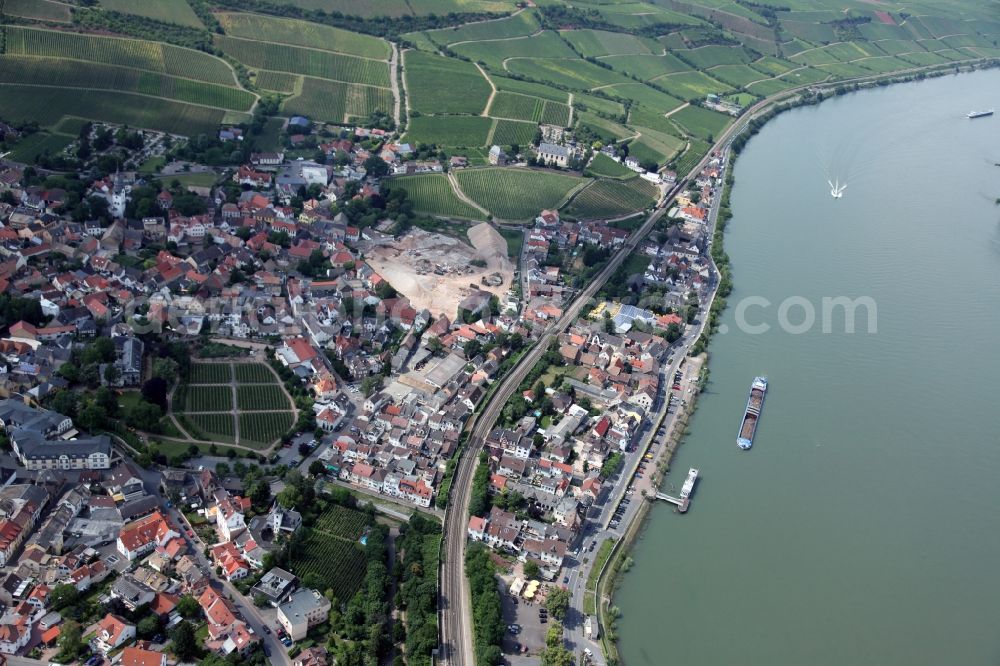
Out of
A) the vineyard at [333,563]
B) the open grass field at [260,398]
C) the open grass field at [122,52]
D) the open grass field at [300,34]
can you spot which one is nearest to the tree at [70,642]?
the vineyard at [333,563]

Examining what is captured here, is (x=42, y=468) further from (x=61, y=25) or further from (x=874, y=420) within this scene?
(x=61, y=25)

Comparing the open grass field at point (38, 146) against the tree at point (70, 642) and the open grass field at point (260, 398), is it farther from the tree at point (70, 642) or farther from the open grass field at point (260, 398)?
the tree at point (70, 642)

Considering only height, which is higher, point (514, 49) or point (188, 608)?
point (514, 49)

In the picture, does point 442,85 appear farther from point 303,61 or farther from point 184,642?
point 184,642

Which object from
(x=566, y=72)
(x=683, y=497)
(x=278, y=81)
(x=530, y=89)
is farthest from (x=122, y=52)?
(x=683, y=497)

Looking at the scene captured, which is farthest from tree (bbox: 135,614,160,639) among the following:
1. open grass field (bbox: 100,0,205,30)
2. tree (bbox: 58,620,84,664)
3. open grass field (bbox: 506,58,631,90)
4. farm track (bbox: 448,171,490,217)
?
open grass field (bbox: 506,58,631,90)

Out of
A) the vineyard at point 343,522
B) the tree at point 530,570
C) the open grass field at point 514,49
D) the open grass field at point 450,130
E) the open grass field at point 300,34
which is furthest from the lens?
the open grass field at point 514,49

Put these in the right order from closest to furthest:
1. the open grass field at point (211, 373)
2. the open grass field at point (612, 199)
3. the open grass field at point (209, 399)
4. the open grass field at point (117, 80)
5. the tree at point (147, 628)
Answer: the tree at point (147, 628) < the open grass field at point (209, 399) < the open grass field at point (211, 373) < the open grass field at point (612, 199) < the open grass field at point (117, 80)

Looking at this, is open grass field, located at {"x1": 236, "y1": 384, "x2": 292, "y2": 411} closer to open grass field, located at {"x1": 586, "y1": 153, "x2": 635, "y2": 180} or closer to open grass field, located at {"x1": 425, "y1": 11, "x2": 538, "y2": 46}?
open grass field, located at {"x1": 586, "y1": 153, "x2": 635, "y2": 180}
